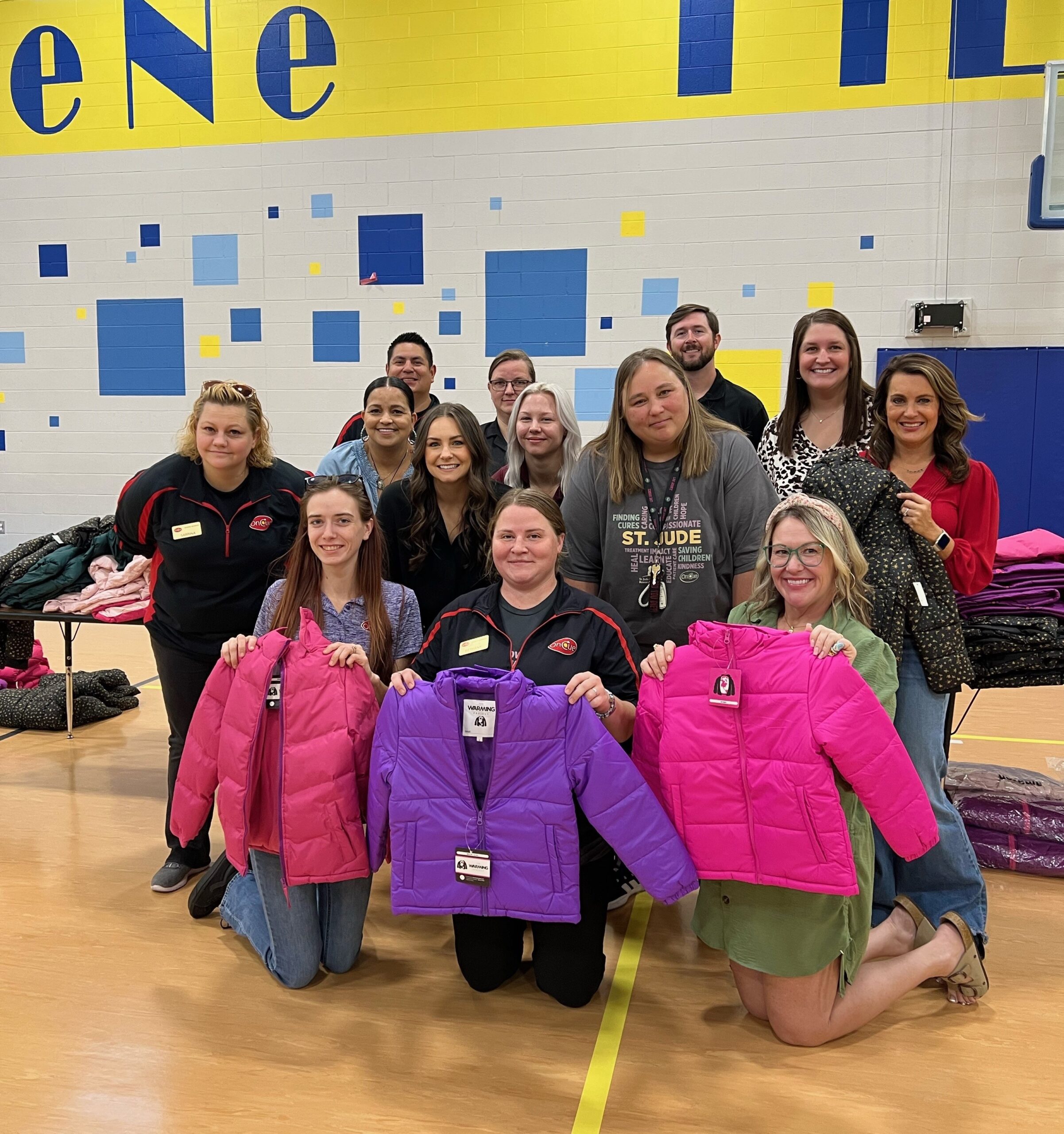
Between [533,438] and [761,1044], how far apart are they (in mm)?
1851

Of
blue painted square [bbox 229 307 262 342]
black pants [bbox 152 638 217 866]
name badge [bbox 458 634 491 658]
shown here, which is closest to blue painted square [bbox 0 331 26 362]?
blue painted square [bbox 229 307 262 342]

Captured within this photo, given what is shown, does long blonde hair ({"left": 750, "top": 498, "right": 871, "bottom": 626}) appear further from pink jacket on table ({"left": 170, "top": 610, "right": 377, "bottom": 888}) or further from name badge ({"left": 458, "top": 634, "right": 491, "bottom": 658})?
pink jacket on table ({"left": 170, "top": 610, "right": 377, "bottom": 888})

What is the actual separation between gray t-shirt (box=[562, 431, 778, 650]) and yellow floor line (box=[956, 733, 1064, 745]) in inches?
90.1

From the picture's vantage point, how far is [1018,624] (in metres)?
3.06

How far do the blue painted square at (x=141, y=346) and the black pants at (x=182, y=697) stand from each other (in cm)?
471

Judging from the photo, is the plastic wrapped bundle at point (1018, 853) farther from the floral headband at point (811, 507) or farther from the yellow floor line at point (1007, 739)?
the floral headband at point (811, 507)

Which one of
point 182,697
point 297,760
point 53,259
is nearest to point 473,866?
Answer: point 297,760

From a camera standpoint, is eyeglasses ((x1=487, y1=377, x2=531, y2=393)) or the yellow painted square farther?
the yellow painted square

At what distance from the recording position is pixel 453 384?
7145 millimetres

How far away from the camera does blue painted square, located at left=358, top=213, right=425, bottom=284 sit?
23.1 ft

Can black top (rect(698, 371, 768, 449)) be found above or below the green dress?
above

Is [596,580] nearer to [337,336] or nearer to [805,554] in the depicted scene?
[805,554]

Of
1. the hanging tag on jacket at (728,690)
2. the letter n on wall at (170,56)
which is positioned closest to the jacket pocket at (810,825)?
the hanging tag on jacket at (728,690)

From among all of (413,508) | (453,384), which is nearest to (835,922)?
(413,508)
